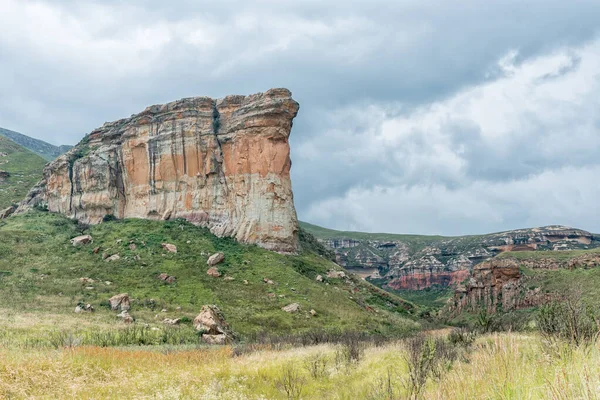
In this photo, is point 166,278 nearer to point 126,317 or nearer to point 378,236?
point 126,317

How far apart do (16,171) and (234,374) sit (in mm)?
101184

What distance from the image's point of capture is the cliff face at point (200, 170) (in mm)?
54969

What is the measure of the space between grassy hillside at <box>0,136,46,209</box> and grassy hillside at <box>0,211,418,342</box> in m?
22.4

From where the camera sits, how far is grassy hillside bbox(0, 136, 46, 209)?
7825 cm


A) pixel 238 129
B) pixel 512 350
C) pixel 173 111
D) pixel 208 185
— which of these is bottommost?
pixel 512 350

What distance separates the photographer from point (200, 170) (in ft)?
193

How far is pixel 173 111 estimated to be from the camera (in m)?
61.7

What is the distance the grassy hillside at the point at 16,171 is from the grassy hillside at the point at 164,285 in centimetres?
2236

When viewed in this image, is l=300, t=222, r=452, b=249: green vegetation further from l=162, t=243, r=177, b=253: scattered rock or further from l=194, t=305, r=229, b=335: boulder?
l=194, t=305, r=229, b=335: boulder

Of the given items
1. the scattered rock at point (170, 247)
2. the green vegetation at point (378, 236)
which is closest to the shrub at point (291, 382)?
the scattered rock at point (170, 247)

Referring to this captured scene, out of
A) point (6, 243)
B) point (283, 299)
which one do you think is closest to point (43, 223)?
point (6, 243)

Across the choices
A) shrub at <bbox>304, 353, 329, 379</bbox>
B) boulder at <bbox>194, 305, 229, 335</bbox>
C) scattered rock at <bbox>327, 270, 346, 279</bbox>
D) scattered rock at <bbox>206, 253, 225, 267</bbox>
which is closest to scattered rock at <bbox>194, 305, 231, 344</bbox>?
boulder at <bbox>194, 305, 229, 335</bbox>

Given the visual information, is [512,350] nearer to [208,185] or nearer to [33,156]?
[208,185]

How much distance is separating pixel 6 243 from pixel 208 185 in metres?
25.0
